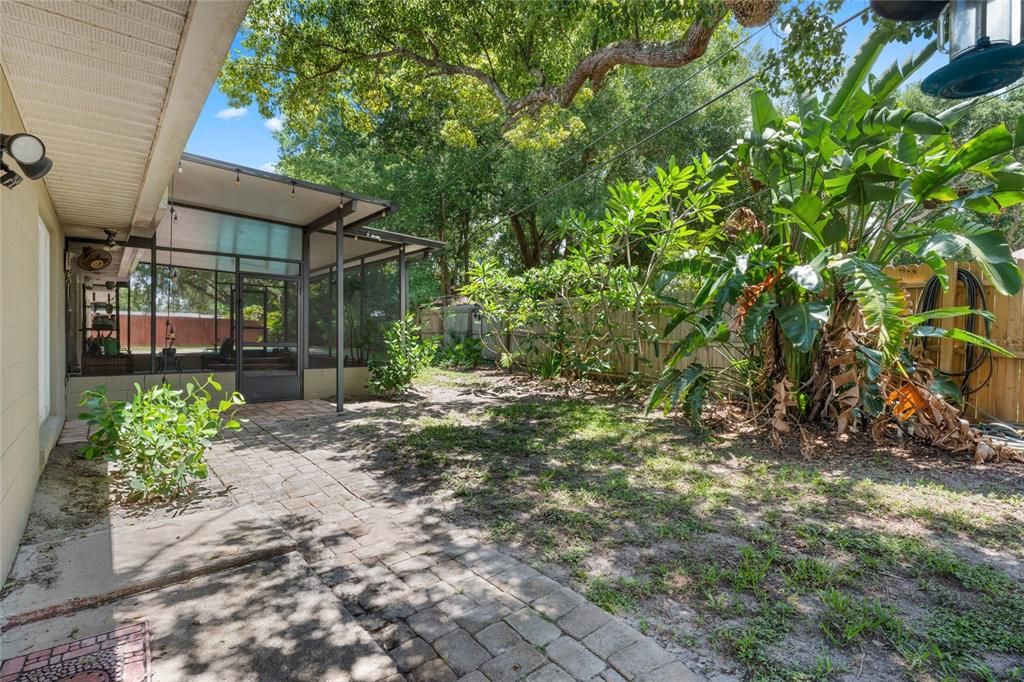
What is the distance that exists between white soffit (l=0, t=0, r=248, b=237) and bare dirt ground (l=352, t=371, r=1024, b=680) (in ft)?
10.4

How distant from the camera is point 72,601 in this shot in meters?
2.36

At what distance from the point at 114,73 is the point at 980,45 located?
13.5 feet

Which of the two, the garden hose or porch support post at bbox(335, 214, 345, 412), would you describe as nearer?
the garden hose

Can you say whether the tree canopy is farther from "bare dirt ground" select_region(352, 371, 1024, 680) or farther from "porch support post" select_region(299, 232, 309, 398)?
"bare dirt ground" select_region(352, 371, 1024, 680)

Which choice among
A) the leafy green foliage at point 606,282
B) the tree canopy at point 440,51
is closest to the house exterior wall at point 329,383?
the leafy green foliage at point 606,282

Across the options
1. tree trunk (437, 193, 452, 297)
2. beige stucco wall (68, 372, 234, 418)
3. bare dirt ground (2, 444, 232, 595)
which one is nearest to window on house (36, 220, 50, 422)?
bare dirt ground (2, 444, 232, 595)

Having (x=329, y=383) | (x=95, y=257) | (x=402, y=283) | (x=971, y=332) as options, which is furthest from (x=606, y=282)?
(x=95, y=257)

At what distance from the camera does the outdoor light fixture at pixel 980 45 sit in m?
2.02

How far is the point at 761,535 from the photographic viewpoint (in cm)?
324

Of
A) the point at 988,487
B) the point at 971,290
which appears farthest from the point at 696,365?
the point at 971,290

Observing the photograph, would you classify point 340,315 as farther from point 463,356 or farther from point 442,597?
point 463,356

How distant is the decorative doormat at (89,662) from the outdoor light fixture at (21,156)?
233 centimetres

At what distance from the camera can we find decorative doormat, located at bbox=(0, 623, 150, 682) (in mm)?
1888

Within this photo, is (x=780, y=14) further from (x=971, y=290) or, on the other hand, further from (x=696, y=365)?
(x=696, y=365)
